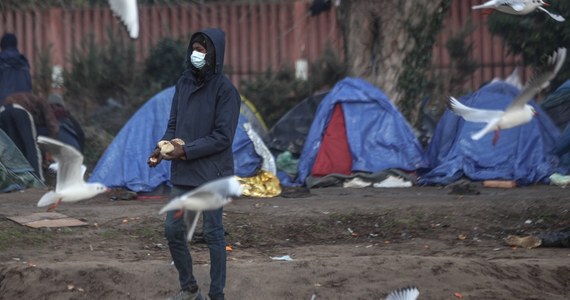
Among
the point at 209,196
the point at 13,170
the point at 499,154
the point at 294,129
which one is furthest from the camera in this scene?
the point at 294,129

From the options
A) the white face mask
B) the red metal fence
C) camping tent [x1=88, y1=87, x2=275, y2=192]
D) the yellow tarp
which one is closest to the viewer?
the white face mask

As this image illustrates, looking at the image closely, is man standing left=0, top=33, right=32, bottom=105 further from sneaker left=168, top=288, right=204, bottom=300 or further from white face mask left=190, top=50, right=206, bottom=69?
white face mask left=190, top=50, right=206, bottom=69

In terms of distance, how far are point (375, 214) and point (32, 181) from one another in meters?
4.52

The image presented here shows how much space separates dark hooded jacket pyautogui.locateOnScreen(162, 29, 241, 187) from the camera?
5.95 metres

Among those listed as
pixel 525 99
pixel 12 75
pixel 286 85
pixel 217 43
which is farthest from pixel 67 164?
pixel 286 85

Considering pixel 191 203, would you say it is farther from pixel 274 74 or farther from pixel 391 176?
pixel 274 74

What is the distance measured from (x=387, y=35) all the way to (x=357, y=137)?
1.92 m

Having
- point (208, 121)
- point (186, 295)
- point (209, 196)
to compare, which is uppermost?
point (208, 121)

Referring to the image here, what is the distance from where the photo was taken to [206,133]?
19.8ft

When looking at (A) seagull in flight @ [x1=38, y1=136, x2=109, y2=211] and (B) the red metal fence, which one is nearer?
(A) seagull in flight @ [x1=38, y1=136, x2=109, y2=211]

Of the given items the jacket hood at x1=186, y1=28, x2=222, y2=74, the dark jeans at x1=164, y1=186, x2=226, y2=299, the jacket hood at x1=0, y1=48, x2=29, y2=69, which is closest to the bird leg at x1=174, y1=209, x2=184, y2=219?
the dark jeans at x1=164, y1=186, x2=226, y2=299

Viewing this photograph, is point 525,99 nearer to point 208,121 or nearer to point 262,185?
point 208,121

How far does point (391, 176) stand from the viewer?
1127cm

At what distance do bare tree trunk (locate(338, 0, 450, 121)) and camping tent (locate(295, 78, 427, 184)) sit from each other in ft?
3.85
